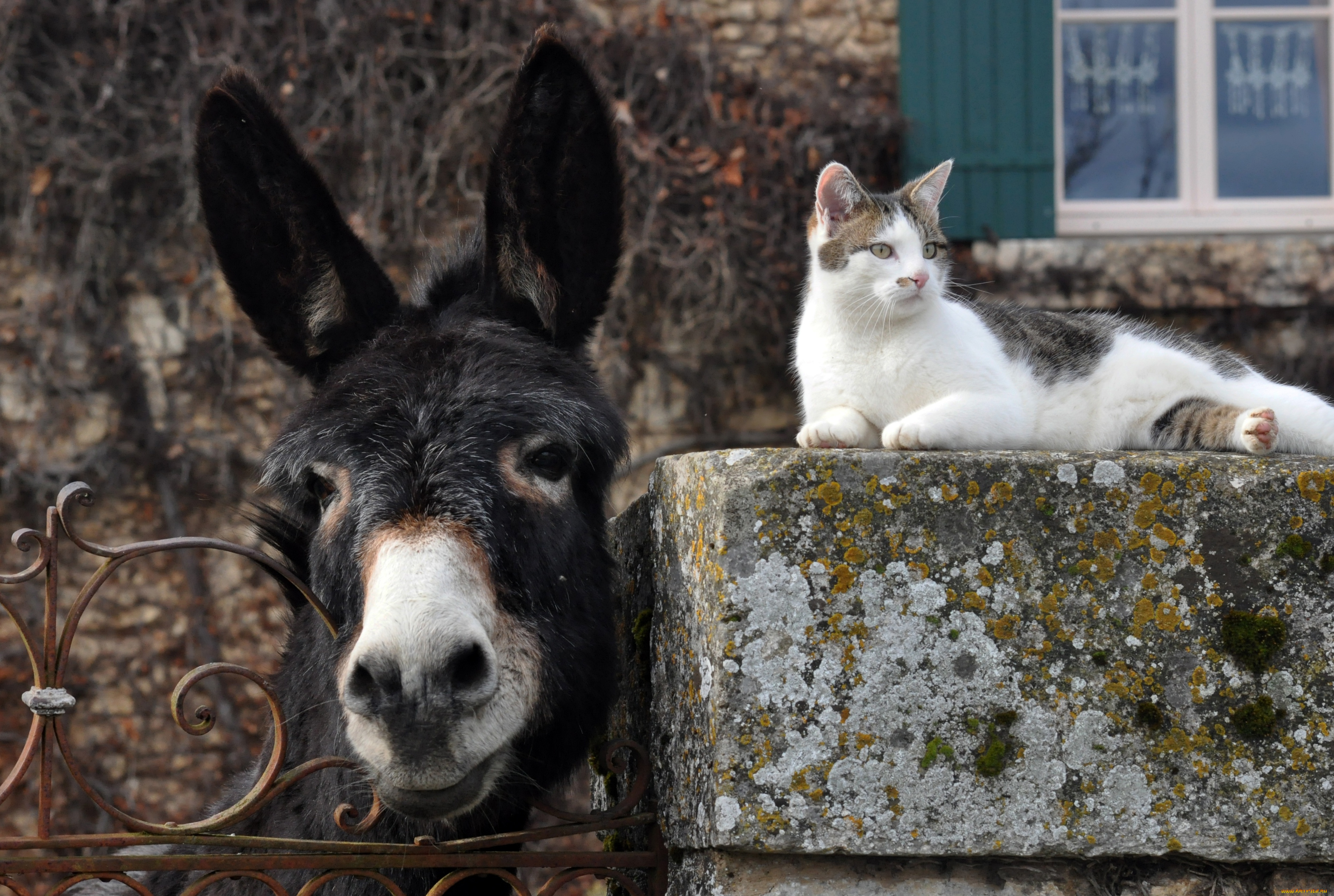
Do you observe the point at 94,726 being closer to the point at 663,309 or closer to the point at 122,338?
the point at 122,338

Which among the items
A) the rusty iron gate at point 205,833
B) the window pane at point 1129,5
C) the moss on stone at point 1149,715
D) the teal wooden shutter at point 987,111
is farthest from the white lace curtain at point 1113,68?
the rusty iron gate at point 205,833

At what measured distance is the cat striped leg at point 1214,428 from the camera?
1947 mm

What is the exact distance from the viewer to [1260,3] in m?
7.16

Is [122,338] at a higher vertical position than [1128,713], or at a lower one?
higher

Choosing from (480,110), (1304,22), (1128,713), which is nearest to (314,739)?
(1128,713)

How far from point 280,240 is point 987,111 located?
5.52 metres

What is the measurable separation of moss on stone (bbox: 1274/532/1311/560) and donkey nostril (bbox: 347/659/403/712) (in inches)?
49.7

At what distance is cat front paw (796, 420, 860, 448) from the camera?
7.28ft

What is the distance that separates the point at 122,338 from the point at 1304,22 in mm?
7685

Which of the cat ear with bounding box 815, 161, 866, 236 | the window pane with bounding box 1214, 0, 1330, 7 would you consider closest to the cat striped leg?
the cat ear with bounding box 815, 161, 866, 236

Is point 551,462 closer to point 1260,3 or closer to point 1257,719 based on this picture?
point 1257,719

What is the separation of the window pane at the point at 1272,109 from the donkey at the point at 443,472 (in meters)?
6.30

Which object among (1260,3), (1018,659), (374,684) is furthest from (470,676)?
(1260,3)

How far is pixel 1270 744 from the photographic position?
160 centimetres
